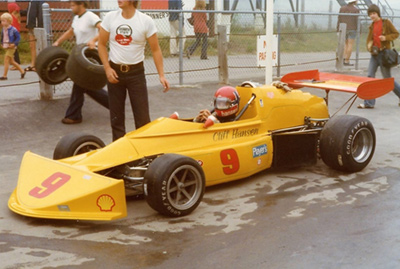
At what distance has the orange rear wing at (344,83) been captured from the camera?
24.3 feet

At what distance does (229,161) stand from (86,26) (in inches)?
151

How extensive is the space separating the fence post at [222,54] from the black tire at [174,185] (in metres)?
7.08

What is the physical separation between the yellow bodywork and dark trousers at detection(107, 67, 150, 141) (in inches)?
33.3

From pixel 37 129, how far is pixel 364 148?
4794 mm

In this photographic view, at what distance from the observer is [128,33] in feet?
22.5

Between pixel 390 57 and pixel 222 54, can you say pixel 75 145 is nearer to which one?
pixel 222 54

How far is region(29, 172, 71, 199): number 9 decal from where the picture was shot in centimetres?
538

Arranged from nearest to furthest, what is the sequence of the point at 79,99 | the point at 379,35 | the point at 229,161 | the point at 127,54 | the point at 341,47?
the point at 229,161 → the point at 127,54 → the point at 79,99 → the point at 379,35 → the point at 341,47

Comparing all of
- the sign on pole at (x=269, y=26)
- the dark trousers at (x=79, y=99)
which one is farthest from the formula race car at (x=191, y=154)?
the dark trousers at (x=79, y=99)

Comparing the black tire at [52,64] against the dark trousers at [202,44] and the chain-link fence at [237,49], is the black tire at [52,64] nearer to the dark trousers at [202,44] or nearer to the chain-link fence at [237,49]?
the chain-link fence at [237,49]

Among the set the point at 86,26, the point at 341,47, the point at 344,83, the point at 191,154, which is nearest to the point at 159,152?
the point at 191,154

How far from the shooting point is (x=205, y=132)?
6.43 meters

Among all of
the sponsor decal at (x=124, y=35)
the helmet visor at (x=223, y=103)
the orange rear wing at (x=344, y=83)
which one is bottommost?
the helmet visor at (x=223, y=103)

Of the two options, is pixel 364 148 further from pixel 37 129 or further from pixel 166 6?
pixel 166 6
